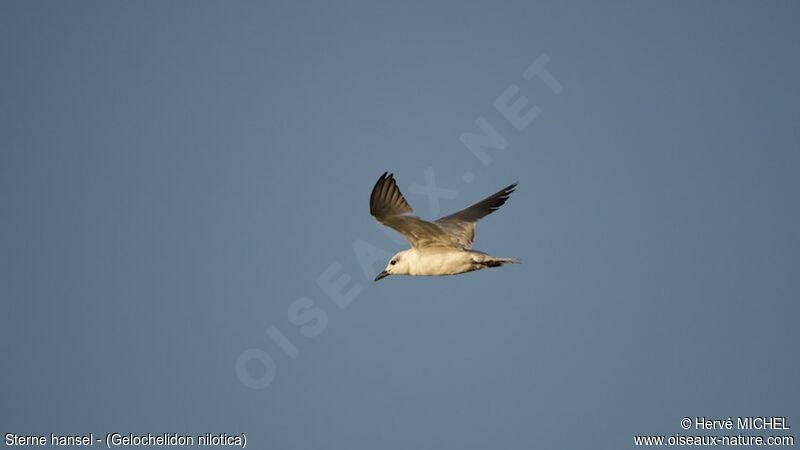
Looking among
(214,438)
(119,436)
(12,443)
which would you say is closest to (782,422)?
(214,438)

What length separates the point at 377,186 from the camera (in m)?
16.7

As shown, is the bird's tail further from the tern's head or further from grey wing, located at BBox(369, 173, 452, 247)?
the tern's head

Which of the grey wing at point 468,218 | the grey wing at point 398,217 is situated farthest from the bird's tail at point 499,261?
the grey wing at point 468,218

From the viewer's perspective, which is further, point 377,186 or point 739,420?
point 739,420

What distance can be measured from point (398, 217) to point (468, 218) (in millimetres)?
3078

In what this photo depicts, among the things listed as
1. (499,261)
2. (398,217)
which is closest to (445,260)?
(499,261)

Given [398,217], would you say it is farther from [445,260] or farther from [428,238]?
[445,260]

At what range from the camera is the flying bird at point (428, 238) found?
17.0 meters

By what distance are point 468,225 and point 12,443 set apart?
31.8 feet

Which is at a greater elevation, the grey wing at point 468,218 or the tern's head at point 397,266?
the grey wing at point 468,218

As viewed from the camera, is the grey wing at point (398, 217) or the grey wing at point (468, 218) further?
the grey wing at point (468, 218)

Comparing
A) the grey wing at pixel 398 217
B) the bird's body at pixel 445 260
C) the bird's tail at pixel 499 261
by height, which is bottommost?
the bird's tail at pixel 499 261

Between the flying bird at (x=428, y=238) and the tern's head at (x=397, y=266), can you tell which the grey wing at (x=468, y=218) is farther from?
the tern's head at (x=397, y=266)

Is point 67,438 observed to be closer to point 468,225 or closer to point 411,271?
point 411,271
